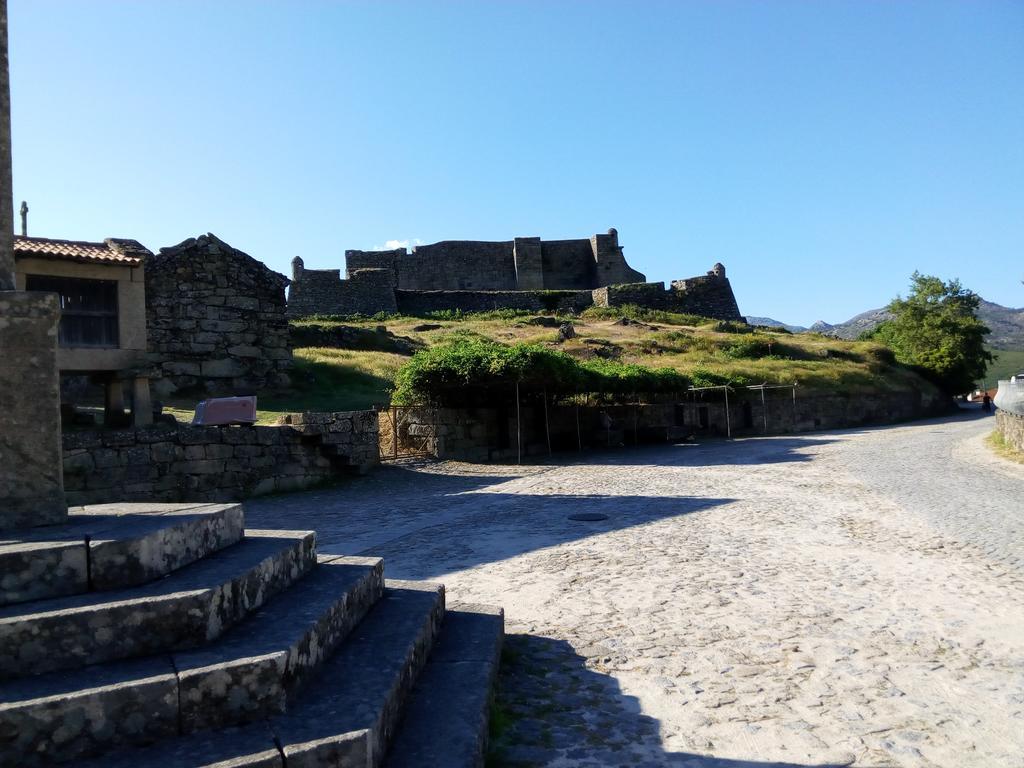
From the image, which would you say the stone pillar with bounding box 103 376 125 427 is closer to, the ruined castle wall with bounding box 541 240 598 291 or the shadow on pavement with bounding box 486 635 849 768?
the shadow on pavement with bounding box 486 635 849 768

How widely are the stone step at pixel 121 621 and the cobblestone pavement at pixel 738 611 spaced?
1337 millimetres

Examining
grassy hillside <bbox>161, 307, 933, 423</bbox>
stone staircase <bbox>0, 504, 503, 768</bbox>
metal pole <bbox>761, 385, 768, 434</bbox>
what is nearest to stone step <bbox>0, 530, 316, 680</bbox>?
stone staircase <bbox>0, 504, 503, 768</bbox>

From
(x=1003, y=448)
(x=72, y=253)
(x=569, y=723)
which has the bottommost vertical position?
(x=569, y=723)

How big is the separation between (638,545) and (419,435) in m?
10.8

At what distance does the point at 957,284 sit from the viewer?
5534cm

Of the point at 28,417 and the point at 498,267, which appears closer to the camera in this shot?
the point at 28,417

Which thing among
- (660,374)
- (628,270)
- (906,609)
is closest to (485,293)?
(628,270)

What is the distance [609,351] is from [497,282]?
25.9 metres

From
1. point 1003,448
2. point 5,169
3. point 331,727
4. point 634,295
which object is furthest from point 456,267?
point 331,727

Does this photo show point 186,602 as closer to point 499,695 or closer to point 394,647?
point 394,647

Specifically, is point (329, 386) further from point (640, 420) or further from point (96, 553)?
point (96, 553)

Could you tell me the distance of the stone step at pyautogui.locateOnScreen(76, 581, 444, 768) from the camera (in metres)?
2.35

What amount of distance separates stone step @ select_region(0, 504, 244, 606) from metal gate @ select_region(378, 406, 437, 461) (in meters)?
14.0

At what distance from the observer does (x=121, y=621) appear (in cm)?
271
